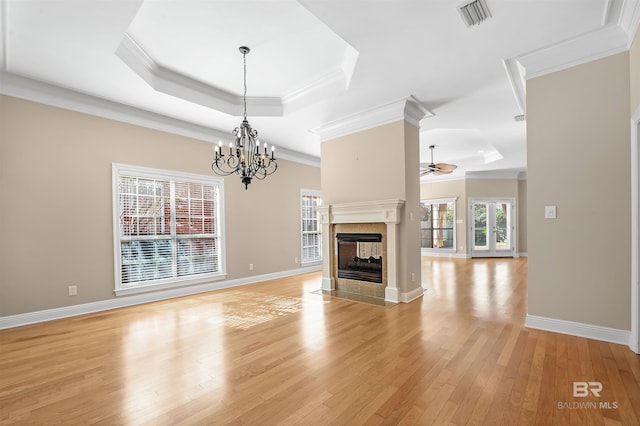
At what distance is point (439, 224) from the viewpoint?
10953 mm

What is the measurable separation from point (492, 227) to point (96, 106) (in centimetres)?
1110

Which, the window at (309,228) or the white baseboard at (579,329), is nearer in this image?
the white baseboard at (579,329)

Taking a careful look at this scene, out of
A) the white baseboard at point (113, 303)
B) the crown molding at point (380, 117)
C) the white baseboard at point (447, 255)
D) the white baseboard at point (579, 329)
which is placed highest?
the crown molding at point (380, 117)

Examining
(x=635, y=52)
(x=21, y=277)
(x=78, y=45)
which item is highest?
(x=78, y=45)

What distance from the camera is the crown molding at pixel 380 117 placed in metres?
4.50

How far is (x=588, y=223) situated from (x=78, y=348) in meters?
5.27

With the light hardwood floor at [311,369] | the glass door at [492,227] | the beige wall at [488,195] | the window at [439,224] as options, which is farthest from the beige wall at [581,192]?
the glass door at [492,227]

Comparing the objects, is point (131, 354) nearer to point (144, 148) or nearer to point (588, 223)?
point (144, 148)

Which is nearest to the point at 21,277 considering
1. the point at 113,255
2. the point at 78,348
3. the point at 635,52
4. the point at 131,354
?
the point at 113,255

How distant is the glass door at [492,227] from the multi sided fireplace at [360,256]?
671 centimetres

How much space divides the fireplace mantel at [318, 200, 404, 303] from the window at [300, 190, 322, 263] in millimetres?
2070

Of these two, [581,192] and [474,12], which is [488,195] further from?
[474,12]

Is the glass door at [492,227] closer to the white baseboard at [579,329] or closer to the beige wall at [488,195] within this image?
the beige wall at [488,195]

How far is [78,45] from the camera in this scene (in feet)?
10.0
